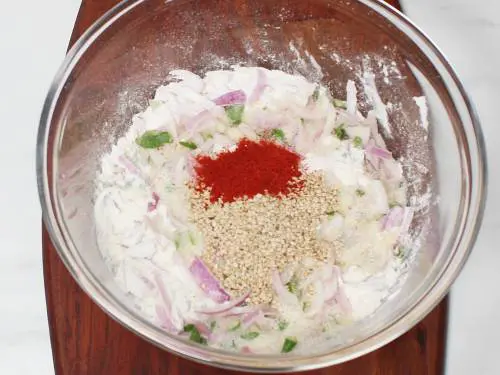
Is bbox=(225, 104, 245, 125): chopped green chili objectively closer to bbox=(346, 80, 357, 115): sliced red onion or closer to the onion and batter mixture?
the onion and batter mixture

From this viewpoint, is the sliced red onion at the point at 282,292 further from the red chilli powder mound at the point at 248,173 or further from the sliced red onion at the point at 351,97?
the sliced red onion at the point at 351,97

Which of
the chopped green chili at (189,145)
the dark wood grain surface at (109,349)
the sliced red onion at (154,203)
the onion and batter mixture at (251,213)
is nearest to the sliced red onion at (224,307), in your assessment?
the onion and batter mixture at (251,213)

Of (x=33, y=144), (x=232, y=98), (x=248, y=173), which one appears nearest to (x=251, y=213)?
(x=248, y=173)

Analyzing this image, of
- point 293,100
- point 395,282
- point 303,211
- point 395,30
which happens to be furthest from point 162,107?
point 395,282

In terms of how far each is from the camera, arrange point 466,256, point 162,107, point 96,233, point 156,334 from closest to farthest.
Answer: point 156,334
point 466,256
point 96,233
point 162,107

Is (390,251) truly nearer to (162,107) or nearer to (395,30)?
(395,30)

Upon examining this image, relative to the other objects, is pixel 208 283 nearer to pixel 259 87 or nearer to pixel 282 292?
pixel 282 292
